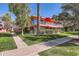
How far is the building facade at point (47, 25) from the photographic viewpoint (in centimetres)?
493

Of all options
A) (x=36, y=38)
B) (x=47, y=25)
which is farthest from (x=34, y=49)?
(x=47, y=25)

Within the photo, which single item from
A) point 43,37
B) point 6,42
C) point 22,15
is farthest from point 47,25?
point 6,42

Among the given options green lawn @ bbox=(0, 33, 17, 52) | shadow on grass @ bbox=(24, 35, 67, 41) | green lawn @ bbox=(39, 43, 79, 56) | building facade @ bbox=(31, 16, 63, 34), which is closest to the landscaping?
green lawn @ bbox=(39, 43, 79, 56)

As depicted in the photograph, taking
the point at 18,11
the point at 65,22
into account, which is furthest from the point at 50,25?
the point at 18,11

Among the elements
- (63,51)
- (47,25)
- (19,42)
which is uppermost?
(47,25)

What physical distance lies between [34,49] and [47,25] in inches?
17.7

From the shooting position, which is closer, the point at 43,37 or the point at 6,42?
the point at 6,42

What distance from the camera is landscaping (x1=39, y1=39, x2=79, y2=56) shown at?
190 inches

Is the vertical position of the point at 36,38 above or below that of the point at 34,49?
above

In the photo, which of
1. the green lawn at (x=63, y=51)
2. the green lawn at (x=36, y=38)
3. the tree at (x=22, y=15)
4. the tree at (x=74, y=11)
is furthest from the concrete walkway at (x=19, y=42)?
the tree at (x=74, y=11)

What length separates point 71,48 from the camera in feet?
16.0

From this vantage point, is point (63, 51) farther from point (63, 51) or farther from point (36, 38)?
point (36, 38)

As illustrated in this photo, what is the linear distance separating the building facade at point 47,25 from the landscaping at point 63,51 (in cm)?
29

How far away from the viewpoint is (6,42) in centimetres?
487
